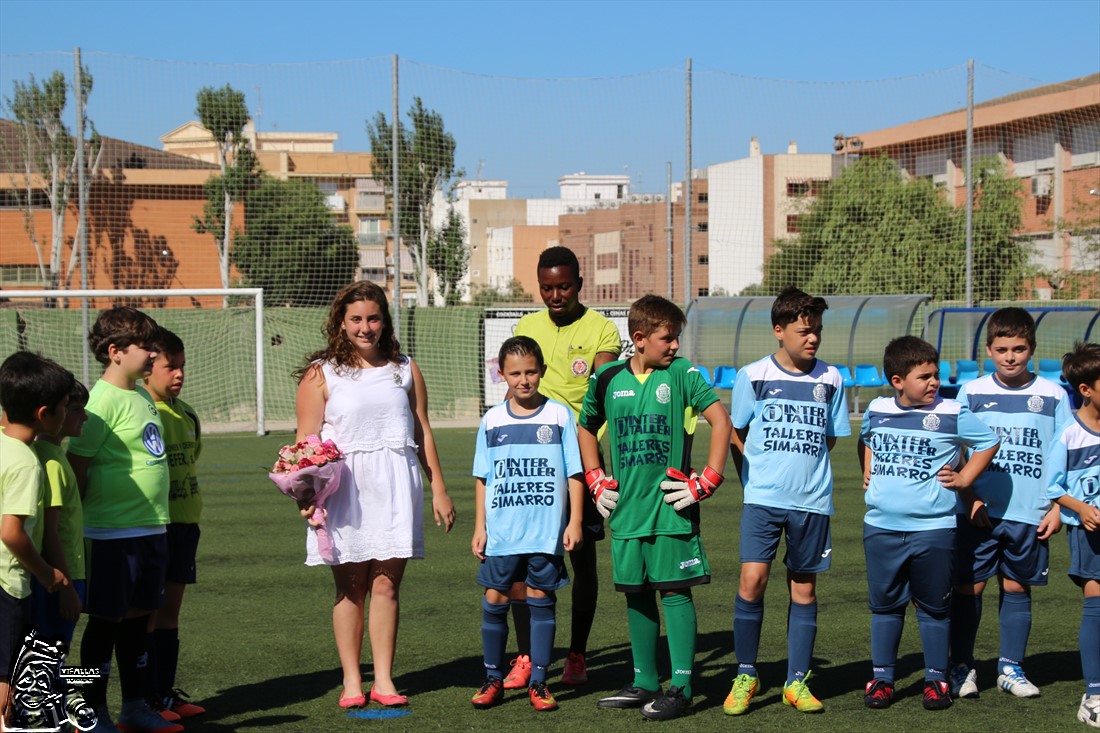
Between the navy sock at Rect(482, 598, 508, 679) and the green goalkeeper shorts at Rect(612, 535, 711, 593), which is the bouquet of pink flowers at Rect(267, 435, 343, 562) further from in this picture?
the green goalkeeper shorts at Rect(612, 535, 711, 593)

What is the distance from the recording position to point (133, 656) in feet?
15.0

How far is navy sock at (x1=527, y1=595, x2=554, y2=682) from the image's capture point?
4.98 m

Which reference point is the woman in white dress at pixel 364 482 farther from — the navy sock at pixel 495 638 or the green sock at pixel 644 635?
the green sock at pixel 644 635

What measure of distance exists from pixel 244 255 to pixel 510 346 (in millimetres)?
14983

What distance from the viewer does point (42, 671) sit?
3877mm

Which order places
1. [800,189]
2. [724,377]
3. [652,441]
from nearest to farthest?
[652,441] → [724,377] → [800,189]

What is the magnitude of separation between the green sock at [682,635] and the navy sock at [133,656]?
6.79ft

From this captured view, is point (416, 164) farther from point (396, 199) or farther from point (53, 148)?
point (53, 148)

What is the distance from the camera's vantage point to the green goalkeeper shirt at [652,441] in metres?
4.84

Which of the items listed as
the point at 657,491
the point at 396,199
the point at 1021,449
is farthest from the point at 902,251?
the point at 657,491

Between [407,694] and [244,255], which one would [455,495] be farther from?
[244,255]

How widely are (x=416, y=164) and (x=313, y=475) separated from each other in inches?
533

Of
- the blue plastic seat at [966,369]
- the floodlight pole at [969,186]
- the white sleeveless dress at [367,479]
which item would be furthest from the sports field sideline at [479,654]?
the floodlight pole at [969,186]

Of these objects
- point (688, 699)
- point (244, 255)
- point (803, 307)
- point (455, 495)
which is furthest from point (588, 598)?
point (244, 255)
